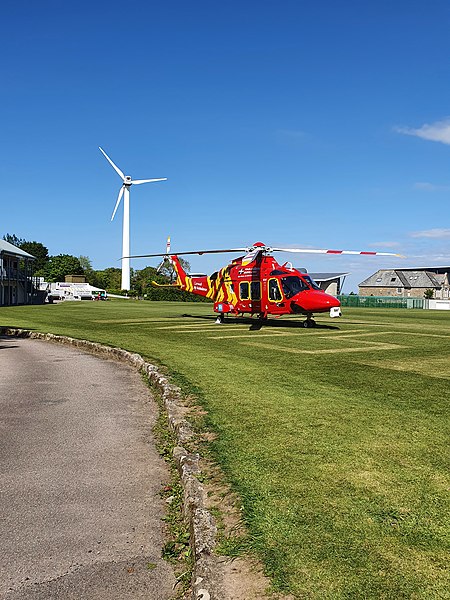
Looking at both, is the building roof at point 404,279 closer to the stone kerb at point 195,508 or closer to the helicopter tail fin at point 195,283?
the helicopter tail fin at point 195,283

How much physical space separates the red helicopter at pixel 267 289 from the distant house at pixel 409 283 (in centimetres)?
10605

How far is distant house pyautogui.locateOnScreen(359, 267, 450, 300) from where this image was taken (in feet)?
436

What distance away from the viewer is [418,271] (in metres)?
137

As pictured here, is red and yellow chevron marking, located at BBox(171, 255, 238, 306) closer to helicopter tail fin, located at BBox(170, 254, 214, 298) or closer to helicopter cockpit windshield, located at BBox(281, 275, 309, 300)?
helicopter tail fin, located at BBox(170, 254, 214, 298)

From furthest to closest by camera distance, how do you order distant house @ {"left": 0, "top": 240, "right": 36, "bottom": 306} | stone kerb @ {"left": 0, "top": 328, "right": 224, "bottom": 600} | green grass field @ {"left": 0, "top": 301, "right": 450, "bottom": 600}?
distant house @ {"left": 0, "top": 240, "right": 36, "bottom": 306}, green grass field @ {"left": 0, "top": 301, "right": 450, "bottom": 600}, stone kerb @ {"left": 0, "top": 328, "right": 224, "bottom": 600}

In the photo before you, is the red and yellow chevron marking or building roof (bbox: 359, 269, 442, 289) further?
building roof (bbox: 359, 269, 442, 289)

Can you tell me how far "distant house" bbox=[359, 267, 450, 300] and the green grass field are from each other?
123220mm

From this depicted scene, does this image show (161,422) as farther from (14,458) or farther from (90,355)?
(90,355)

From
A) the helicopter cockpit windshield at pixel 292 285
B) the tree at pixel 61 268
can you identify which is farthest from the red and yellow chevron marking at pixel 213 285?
the tree at pixel 61 268

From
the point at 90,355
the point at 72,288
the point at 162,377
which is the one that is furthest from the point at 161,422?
the point at 72,288

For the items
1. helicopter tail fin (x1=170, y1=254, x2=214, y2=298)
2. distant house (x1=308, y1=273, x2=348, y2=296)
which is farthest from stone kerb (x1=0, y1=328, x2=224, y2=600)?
distant house (x1=308, y1=273, x2=348, y2=296)

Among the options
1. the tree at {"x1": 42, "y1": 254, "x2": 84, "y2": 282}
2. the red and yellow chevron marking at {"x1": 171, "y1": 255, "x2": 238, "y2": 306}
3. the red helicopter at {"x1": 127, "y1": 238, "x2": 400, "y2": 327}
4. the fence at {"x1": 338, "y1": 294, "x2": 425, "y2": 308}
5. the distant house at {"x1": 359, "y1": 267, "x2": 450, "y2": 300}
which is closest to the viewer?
the red helicopter at {"x1": 127, "y1": 238, "x2": 400, "y2": 327}

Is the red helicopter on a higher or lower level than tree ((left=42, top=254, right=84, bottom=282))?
lower

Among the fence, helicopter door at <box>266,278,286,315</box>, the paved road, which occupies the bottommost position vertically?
the paved road
